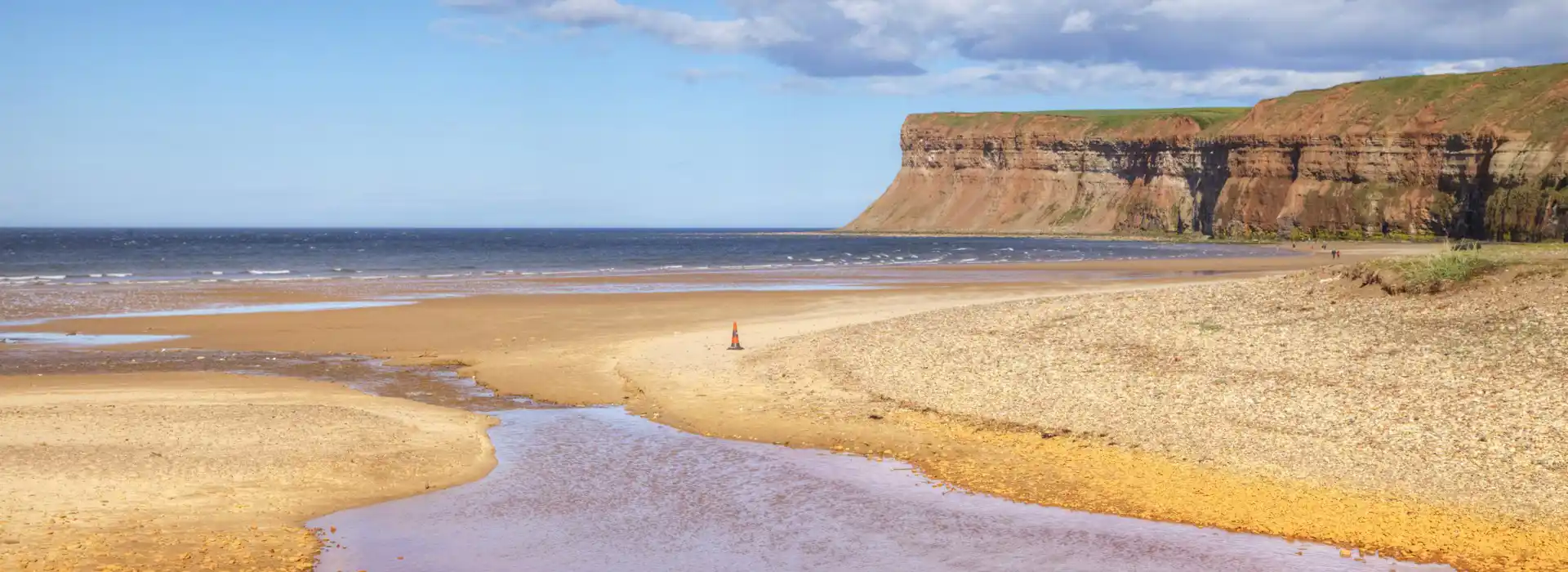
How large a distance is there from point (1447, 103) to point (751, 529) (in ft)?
413

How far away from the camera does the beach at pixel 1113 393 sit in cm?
1071

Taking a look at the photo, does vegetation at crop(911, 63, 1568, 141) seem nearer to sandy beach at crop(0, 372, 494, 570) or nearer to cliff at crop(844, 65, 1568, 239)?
cliff at crop(844, 65, 1568, 239)

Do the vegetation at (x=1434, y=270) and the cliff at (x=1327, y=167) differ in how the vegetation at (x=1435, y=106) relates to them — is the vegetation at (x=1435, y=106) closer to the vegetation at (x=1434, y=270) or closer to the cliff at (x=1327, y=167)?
the cliff at (x=1327, y=167)

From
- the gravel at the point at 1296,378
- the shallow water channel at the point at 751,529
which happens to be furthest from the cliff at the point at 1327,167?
the shallow water channel at the point at 751,529

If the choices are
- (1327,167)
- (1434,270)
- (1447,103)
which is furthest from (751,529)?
(1327,167)

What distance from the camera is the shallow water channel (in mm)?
9477

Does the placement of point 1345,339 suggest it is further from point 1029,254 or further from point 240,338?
point 1029,254

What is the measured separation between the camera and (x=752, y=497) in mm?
11766

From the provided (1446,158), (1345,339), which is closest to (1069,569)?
(1345,339)

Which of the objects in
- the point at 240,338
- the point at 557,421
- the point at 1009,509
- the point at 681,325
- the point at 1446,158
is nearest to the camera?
the point at 1009,509

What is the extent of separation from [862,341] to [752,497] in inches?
426

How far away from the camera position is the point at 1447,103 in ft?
380

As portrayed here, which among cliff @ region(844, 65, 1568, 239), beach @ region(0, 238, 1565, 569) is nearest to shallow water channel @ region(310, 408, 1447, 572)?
beach @ region(0, 238, 1565, 569)

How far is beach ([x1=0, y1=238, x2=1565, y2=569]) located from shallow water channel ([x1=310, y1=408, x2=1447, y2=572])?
498 millimetres
